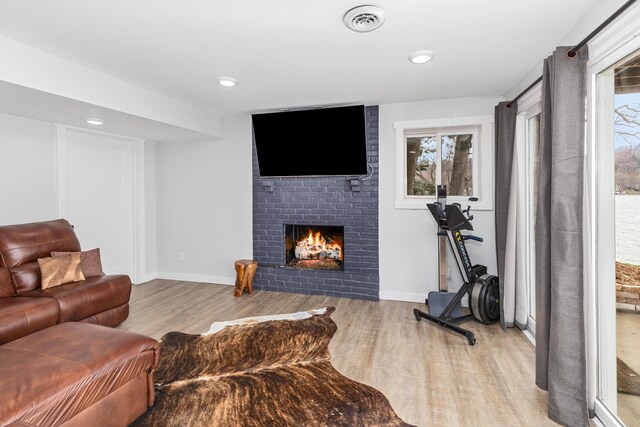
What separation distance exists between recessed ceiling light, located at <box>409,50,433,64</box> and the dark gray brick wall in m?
1.43

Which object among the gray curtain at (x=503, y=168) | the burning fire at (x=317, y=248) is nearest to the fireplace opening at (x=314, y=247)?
the burning fire at (x=317, y=248)

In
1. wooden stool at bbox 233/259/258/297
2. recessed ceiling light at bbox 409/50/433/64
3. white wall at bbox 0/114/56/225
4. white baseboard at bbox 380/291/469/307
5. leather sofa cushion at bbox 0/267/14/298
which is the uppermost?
recessed ceiling light at bbox 409/50/433/64

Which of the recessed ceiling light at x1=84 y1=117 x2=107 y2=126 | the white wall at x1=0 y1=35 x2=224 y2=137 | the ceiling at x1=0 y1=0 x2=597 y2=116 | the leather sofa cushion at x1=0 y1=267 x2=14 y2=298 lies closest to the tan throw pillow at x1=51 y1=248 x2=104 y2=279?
the leather sofa cushion at x1=0 y1=267 x2=14 y2=298

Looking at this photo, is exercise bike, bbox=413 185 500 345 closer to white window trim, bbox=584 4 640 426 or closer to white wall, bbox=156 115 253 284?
white window trim, bbox=584 4 640 426

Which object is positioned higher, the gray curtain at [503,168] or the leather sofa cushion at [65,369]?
the gray curtain at [503,168]

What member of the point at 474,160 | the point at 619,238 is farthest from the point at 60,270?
the point at 474,160

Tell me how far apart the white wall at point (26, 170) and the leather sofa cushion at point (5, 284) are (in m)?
0.92

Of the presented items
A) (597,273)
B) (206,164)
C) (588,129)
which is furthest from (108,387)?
(206,164)

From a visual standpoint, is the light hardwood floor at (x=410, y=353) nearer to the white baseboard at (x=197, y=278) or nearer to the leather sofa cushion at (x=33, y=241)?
the white baseboard at (x=197, y=278)

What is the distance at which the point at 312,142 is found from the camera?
418cm

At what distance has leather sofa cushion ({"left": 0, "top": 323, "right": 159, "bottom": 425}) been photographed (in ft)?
4.74

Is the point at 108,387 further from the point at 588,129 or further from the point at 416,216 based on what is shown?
the point at 416,216

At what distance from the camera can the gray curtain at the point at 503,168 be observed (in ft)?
10.3

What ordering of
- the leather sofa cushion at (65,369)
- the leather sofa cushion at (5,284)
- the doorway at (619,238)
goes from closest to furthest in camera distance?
the leather sofa cushion at (65,369) → the doorway at (619,238) → the leather sofa cushion at (5,284)
